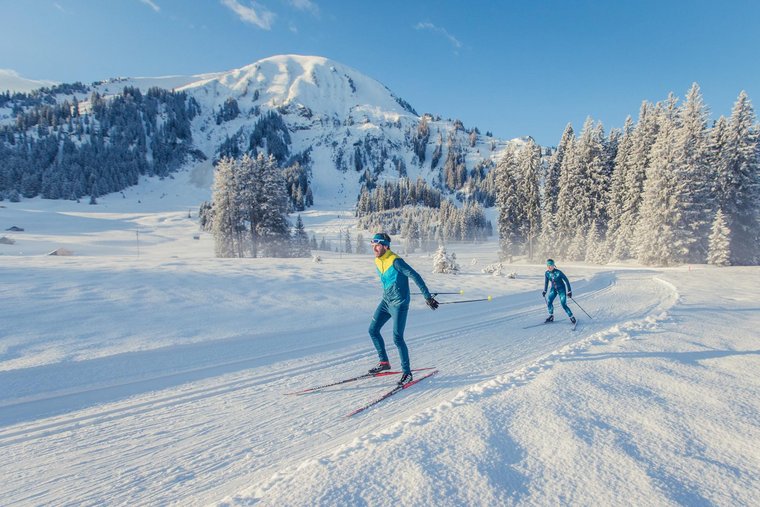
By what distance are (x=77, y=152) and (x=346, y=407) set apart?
207m

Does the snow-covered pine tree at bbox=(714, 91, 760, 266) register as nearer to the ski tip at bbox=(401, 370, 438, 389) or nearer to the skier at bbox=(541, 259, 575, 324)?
the skier at bbox=(541, 259, 575, 324)

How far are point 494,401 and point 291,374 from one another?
344 centimetres

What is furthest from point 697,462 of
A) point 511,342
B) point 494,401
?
point 511,342

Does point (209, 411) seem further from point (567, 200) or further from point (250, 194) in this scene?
point (567, 200)

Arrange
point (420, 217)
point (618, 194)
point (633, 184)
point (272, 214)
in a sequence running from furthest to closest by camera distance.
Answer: point (420, 217)
point (272, 214)
point (618, 194)
point (633, 184)

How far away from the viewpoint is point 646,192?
33.7m

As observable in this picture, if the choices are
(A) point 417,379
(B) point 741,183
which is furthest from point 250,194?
(B) point 741,183

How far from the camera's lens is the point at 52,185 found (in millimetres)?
118250

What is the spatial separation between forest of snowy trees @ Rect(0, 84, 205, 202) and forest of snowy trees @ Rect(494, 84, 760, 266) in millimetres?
140538

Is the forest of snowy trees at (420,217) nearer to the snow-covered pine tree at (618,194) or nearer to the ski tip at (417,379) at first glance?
the snow-covered pine tree at (618,194)

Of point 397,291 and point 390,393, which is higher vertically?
point 397,291

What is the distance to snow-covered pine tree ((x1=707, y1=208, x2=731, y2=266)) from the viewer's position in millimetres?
29078

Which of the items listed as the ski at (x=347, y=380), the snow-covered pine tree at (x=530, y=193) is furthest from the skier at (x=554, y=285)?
the snow-covered pine tree at (x=530, y=193)

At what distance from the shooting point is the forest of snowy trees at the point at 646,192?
3109cm
